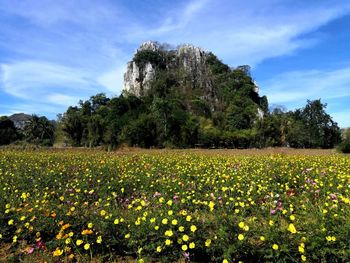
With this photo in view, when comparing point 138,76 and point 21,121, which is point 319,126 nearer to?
point 138,76

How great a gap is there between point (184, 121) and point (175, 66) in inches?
2139

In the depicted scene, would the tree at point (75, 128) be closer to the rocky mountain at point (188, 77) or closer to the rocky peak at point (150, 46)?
the rocky mountain at point (188, 77)

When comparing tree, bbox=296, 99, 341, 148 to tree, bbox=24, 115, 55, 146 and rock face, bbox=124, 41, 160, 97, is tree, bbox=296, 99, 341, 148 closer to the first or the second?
rock face, bbox=124, 41, 160, 97

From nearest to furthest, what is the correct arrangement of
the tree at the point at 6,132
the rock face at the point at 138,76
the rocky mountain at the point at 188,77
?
the tree at the point at 6,132 → the rocky mountain at the point at 188,77 → the rock face at the point at 138,76

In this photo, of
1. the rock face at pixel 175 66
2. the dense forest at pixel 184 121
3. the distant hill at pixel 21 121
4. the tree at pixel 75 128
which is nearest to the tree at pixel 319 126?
the dense forest at pixel 184 121

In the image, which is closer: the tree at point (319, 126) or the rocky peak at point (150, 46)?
the tree at point (319, 126)

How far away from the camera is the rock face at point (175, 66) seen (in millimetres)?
92188

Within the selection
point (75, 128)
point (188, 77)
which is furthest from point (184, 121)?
point (188, 77)

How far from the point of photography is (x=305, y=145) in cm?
5725

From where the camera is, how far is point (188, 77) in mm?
94062

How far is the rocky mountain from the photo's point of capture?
284 feet

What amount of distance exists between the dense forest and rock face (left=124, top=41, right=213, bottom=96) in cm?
95

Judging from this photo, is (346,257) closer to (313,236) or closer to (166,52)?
(313,236)

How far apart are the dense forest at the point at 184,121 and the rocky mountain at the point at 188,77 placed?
31 centimetres
